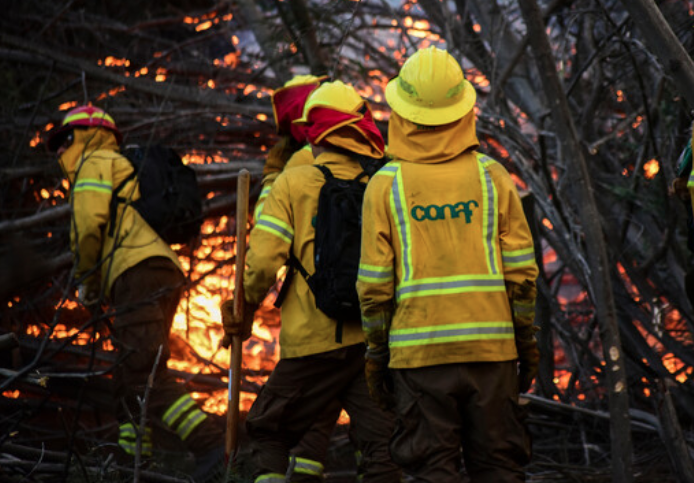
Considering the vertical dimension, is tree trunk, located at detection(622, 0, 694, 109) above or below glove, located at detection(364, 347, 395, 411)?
above

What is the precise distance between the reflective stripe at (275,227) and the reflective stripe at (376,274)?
68cm

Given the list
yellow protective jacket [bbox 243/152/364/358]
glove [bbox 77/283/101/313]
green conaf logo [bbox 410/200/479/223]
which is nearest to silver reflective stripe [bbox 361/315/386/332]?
green conaf logo [bbox 410/200/479/223]

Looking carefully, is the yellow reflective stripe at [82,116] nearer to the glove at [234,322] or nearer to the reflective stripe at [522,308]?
the glove at [234,322]

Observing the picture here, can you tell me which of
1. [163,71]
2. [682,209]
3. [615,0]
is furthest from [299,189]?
[163,71]

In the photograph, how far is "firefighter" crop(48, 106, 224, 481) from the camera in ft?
14.5

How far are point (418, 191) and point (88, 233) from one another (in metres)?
2.27

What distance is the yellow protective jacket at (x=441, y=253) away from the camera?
276 cm

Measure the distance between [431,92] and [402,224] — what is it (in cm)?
47

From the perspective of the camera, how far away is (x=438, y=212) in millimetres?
Result: 2818

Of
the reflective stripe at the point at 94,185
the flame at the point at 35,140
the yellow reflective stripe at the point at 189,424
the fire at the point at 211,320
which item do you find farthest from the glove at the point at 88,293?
the flame at the point at 35,140

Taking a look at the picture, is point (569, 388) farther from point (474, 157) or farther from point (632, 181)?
point (474, 157)

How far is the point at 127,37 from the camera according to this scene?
25.7 ft

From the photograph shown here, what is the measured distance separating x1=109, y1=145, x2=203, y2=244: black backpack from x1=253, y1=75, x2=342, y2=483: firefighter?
669 millimetres

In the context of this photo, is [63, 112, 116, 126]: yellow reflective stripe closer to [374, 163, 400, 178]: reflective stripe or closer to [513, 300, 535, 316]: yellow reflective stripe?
[374, 163, 400, 178]: reflective stripe
